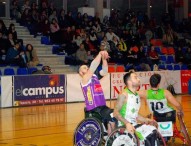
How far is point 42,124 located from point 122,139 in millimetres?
5839

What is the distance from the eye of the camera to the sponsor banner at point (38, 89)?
55.2 feet

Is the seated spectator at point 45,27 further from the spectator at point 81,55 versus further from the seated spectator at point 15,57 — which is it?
the seated spectator at point 15,57

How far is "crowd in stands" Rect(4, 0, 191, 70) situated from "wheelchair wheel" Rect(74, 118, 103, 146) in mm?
11716

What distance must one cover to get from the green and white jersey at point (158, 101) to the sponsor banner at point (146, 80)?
10.4m

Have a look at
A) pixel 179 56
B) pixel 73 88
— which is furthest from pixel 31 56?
pixel 179 56

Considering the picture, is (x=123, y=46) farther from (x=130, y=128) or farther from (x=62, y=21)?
(x=130, y=128)

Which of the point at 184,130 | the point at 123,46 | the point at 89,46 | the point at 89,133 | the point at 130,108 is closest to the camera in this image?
the point at 130,108

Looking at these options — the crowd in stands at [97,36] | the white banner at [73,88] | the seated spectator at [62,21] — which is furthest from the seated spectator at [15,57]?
the seated spectator at [62,21]

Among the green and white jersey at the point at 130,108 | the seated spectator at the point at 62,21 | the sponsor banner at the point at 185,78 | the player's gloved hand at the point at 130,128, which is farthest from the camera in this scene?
the seated spectator at the point at 62,21

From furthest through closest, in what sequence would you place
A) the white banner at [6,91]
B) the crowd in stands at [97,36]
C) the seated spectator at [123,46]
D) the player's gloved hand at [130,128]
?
the seated spectator at [123,46] < the crowd in stands at [97,36] < the white banner at [6,91] < the player's gloved hand at [130,128]

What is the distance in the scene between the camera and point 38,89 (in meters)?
17.2

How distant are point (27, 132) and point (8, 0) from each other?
15771 mm

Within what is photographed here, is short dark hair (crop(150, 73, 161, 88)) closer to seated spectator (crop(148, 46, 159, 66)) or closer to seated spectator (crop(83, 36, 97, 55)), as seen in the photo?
seated spectator (crop(83, 36, 97, 55))

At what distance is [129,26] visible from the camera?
27188 millimetres
